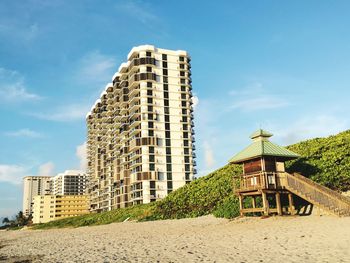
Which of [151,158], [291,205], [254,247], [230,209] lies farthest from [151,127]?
[254,247]

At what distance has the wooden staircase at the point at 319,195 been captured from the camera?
72.1ft

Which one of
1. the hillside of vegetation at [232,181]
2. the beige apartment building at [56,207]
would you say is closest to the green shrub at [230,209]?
the hillside of vegetation at [232,181]

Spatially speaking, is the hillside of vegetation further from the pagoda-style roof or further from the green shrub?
the pagoda-style roof

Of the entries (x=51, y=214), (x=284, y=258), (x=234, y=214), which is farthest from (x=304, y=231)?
(x=51, y=214)

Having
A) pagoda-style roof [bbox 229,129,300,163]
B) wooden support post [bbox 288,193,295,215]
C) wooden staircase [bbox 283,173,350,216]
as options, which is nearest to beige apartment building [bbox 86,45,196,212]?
pagoda-style roof [bbox 229,129,300,163]

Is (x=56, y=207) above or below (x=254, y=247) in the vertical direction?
above

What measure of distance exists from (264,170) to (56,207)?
504 feet

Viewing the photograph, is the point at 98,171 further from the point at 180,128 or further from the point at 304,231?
the point at 304,231

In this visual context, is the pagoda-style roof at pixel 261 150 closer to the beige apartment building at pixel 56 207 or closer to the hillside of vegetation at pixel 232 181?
the hillside of vegetation at pixel 232 181

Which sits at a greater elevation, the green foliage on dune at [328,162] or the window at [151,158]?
the window at [151,158]

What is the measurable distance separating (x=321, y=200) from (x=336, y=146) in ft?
36.6

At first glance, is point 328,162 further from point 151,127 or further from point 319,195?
point 151,127

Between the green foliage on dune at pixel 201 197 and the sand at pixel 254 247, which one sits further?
the green foliage on dune at pixel 201 197

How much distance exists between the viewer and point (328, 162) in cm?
3020
